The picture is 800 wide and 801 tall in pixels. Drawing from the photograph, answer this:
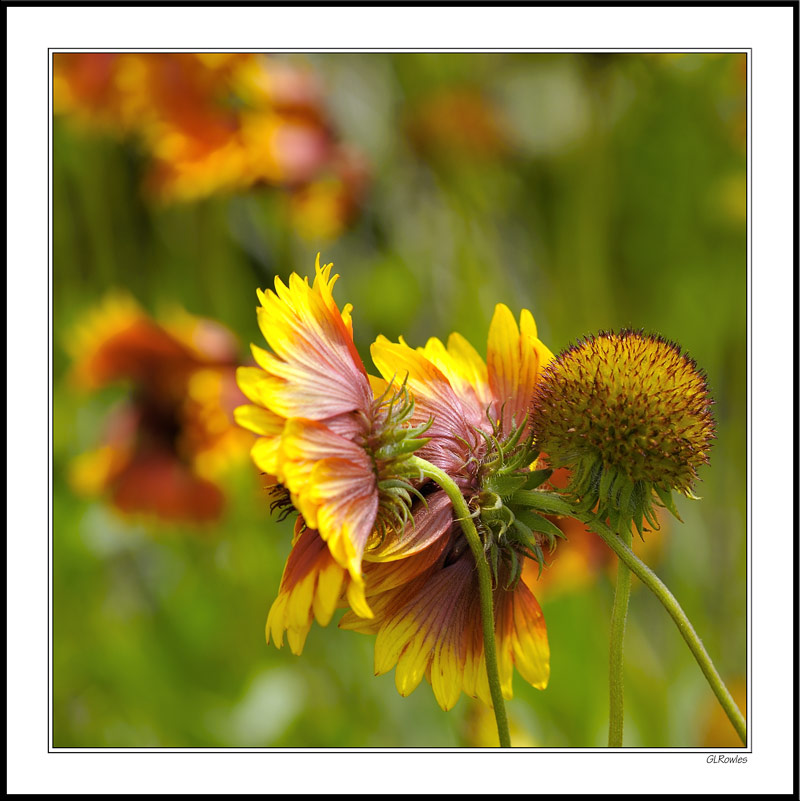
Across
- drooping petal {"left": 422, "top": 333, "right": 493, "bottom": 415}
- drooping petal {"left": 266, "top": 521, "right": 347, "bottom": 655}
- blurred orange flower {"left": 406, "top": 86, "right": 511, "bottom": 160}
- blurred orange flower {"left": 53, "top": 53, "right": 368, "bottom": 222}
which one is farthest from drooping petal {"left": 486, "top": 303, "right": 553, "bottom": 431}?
blurred orange flower {"left": 406, "top": 86, "right": 511, "bottom": 160}

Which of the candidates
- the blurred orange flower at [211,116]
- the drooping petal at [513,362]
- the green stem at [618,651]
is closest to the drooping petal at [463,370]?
the drooping petal at [513,362]

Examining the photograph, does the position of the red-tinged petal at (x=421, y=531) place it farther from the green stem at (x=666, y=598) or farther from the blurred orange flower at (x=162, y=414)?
the blurred orange flower at (x=162, y=414)

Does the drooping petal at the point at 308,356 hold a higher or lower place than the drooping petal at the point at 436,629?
higher

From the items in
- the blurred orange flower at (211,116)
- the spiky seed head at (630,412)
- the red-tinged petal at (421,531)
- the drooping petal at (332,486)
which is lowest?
the red-tinged petal at (421,531)

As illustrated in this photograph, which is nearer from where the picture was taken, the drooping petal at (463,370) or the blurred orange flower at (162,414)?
the drooping petal at (463,370)

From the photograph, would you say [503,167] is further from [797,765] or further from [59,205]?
[797,765]

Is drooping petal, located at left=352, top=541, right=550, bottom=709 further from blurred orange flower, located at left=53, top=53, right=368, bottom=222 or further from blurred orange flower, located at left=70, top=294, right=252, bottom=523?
blurred orange flower, located at left=53, top=53, right=368, bottom=222

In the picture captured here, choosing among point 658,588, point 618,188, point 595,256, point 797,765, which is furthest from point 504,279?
point 658,588
